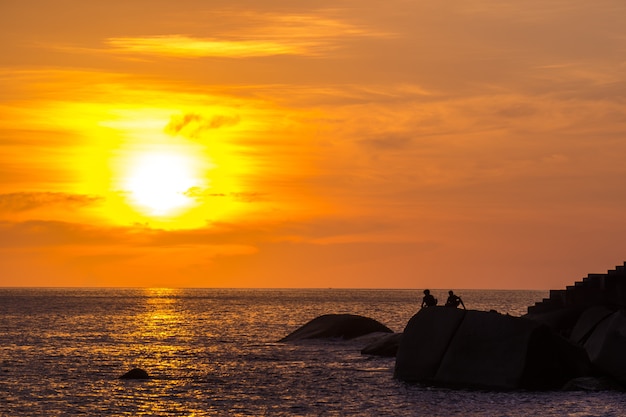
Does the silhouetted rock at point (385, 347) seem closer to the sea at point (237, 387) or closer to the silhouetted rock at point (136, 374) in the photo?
the sea at point (237, 387)

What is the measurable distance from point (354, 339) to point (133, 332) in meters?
31.6

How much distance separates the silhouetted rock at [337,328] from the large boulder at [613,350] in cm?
3051

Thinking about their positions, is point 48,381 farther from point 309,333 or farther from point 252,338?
point 252,338

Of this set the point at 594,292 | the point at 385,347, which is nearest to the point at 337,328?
the point at 385,347

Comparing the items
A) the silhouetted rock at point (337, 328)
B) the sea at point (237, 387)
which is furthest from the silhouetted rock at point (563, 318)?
the silhouetted rock at point (337, 328)

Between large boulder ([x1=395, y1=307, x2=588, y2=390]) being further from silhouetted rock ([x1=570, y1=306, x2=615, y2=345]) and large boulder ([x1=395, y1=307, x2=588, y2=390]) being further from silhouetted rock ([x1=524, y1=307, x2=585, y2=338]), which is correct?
silhouetted rock ([x1=524, y1=307, x2=585, y2=338])

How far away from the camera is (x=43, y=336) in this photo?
83.2m

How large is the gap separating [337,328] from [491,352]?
32068 millimetres

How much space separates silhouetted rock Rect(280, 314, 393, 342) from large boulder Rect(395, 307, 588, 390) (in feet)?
93.7

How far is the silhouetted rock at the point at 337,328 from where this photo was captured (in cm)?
7094

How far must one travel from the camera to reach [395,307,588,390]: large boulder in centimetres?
3943

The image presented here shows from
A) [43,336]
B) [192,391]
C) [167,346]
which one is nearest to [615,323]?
[192,391]

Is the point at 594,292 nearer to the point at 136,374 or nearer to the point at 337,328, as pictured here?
the point at 337,328

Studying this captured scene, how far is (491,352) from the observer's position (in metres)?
39.8
